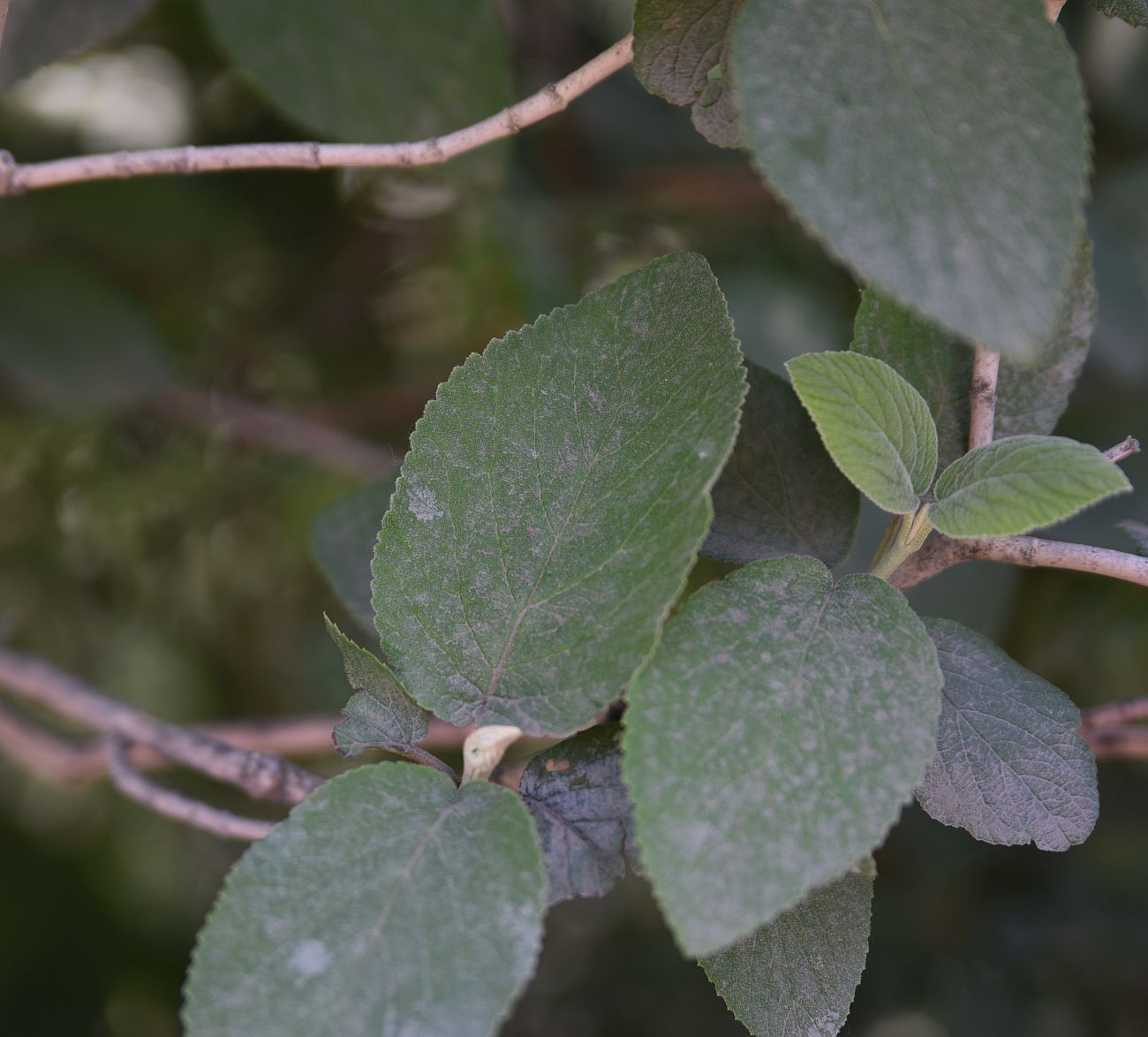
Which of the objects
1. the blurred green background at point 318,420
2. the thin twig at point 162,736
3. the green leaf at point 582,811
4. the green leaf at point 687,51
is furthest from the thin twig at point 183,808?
the blurred green background at point 318,420

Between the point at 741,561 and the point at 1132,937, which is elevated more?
the point at 741,561

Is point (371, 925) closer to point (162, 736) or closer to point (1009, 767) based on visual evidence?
point (1009, 767)

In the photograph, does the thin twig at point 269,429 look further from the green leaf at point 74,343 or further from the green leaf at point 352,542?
the green leaf at point 352,542

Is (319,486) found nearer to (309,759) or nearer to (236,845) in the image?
(309,759)

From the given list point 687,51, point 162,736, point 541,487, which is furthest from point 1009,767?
point 162,736

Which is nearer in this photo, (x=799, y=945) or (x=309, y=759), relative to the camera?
(x=799, y=945)

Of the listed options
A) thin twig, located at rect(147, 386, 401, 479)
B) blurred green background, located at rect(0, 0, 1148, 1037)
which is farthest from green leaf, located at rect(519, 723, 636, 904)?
thin twig, located at rect(147, 386, 401, 479)

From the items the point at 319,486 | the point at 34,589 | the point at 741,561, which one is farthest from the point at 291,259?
the point at 741,561
